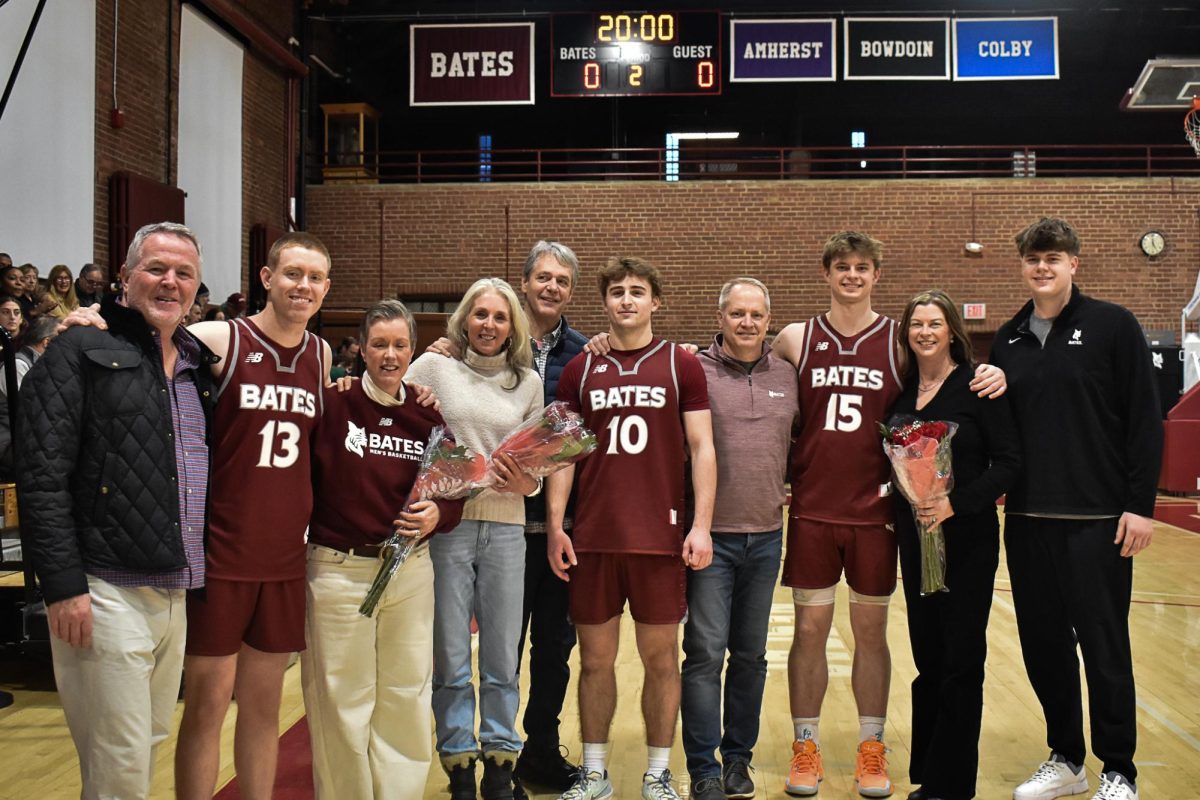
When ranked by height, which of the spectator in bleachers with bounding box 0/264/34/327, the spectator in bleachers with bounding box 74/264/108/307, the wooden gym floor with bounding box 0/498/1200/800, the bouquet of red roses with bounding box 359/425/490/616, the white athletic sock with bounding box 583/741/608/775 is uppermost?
the spectator in bleachers with bounding box 74/264/108/307

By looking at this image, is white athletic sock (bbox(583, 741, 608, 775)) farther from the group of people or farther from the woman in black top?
the woman in black top

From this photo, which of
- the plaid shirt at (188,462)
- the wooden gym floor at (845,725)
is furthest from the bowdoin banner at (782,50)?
the plaid shirt at (188,462)

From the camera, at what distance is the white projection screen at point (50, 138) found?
8383 millimetres

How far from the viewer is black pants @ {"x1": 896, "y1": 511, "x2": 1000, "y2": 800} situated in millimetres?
3164

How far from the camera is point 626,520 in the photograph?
3.17 meters

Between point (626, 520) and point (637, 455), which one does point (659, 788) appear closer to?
point (626, 520)

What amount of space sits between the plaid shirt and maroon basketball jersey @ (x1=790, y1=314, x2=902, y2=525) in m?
1.88

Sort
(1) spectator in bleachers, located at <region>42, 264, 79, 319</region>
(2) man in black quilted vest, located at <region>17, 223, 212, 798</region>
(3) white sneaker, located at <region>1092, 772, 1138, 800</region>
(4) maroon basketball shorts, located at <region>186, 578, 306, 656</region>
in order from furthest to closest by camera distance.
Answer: (1) spectator in bleachers, located at <region>42, 264, 79, 319</region> → (3) white sneaker, located at <region>1092, 772, 1138, 800</region> → (4) maroon basketball shorts, located at <region>186, 578, 306, 656</region> → (2) man in black quilted vest, located at <region>17, 223, 212, 798</region>

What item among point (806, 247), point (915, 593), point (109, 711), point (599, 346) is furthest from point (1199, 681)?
point (806, 247)

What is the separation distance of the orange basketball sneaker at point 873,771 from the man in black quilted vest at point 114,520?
216 cm

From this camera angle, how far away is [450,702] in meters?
3.12

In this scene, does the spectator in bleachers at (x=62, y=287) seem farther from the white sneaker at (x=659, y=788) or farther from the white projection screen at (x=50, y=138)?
the white sneaker at (x=659, y=788)

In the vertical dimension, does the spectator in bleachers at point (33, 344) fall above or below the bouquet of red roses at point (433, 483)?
above

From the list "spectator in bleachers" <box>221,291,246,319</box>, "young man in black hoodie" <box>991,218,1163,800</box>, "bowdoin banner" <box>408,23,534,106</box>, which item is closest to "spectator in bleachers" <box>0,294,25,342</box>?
"spectator in bleachers" <box>221,291,246,319</box>
